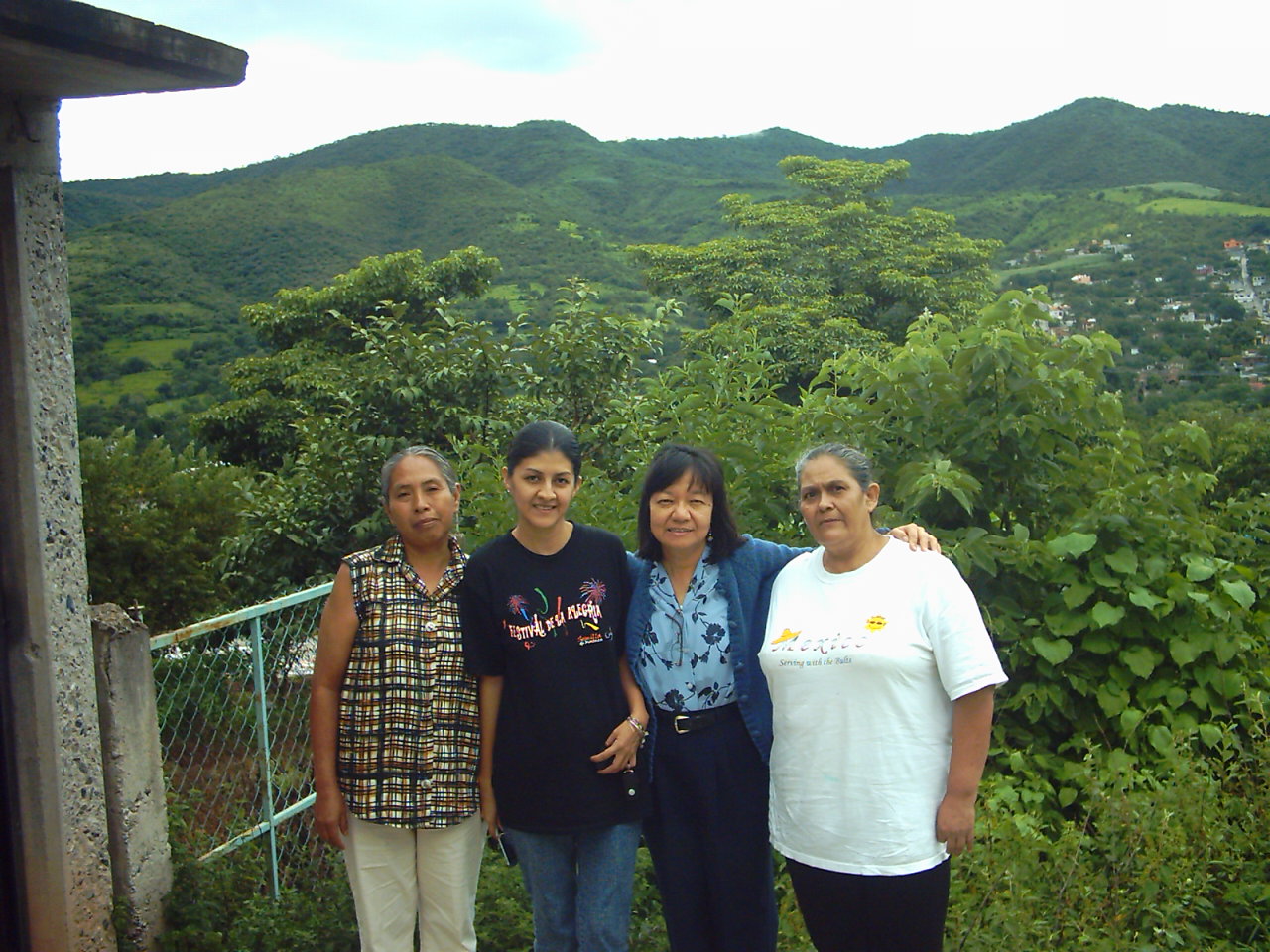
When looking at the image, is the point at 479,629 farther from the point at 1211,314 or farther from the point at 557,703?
the point at 1211,314

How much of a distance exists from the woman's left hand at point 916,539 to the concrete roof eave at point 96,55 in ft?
6.56

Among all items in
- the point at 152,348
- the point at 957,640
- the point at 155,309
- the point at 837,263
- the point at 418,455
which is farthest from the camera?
the point at 155,309

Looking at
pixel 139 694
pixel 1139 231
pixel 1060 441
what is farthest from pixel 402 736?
pixel 1139 231

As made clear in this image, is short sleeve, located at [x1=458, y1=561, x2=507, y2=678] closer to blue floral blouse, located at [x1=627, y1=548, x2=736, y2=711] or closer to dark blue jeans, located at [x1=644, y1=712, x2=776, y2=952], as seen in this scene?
blue floral blouse, located at [x1=627, y1=548, x2=736, y2=711]

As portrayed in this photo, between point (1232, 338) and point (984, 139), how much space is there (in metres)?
48.3

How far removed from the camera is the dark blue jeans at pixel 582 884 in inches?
101

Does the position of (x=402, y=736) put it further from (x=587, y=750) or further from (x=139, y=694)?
(x=139, y=694)

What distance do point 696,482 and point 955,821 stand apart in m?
0.93

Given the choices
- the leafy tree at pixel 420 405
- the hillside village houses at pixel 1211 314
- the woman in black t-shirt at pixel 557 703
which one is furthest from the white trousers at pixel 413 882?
the hillside village houses at pixel 1211 314

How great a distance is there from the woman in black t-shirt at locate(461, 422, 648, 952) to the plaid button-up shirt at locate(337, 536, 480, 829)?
72mm

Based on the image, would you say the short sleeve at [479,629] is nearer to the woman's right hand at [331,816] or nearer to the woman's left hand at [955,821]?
the woman's right hand at [331,816]

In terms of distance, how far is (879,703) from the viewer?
233cm

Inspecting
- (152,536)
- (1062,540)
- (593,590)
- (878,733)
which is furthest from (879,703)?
(152,536)

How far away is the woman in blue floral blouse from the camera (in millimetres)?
2555
